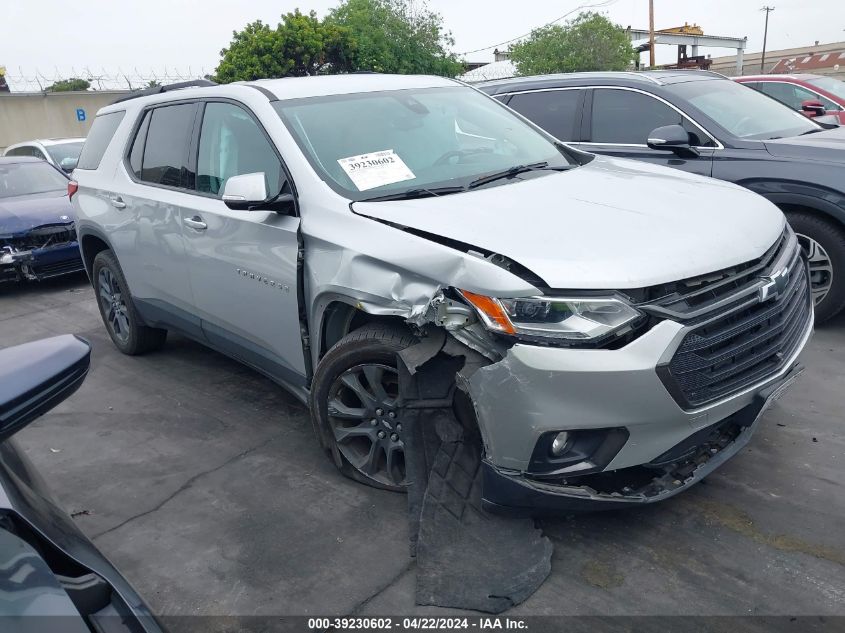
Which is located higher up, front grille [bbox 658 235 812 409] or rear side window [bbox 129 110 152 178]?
rear side window [bbox 129 110 152 178]

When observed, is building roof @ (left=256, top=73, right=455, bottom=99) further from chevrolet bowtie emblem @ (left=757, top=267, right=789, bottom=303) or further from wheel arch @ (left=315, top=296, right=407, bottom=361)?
chevrolet bowtie emblem @ (left=757, top=267, right=789, bottom=303)

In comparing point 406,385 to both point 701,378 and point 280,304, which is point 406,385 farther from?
point 701,378

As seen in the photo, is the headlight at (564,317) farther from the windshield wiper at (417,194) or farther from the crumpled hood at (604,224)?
the windshield wiper at (417,194)

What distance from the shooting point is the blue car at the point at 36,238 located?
8.00 meters

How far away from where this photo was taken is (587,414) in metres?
2.61

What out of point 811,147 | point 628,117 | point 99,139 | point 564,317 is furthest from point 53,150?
point 564,317

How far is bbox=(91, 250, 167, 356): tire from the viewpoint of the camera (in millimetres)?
5348

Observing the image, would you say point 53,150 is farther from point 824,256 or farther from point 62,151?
point 824,256

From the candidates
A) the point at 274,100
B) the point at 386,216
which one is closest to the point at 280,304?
the point at 386,216

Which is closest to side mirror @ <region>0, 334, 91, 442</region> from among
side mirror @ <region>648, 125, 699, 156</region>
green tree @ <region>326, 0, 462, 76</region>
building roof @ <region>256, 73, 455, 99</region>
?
building roof @ <region>256, 73, 455, 99</region>

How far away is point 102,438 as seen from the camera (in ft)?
14.3

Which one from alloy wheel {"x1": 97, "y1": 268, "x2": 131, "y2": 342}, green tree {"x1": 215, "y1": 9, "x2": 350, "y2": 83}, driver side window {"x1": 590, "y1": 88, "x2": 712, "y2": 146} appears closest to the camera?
alloy wheel {"x1": 97, "y1": 268, "x2": 131, "y2": 342}

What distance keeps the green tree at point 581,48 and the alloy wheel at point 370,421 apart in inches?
1278

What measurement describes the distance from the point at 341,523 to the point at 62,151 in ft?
36.0
